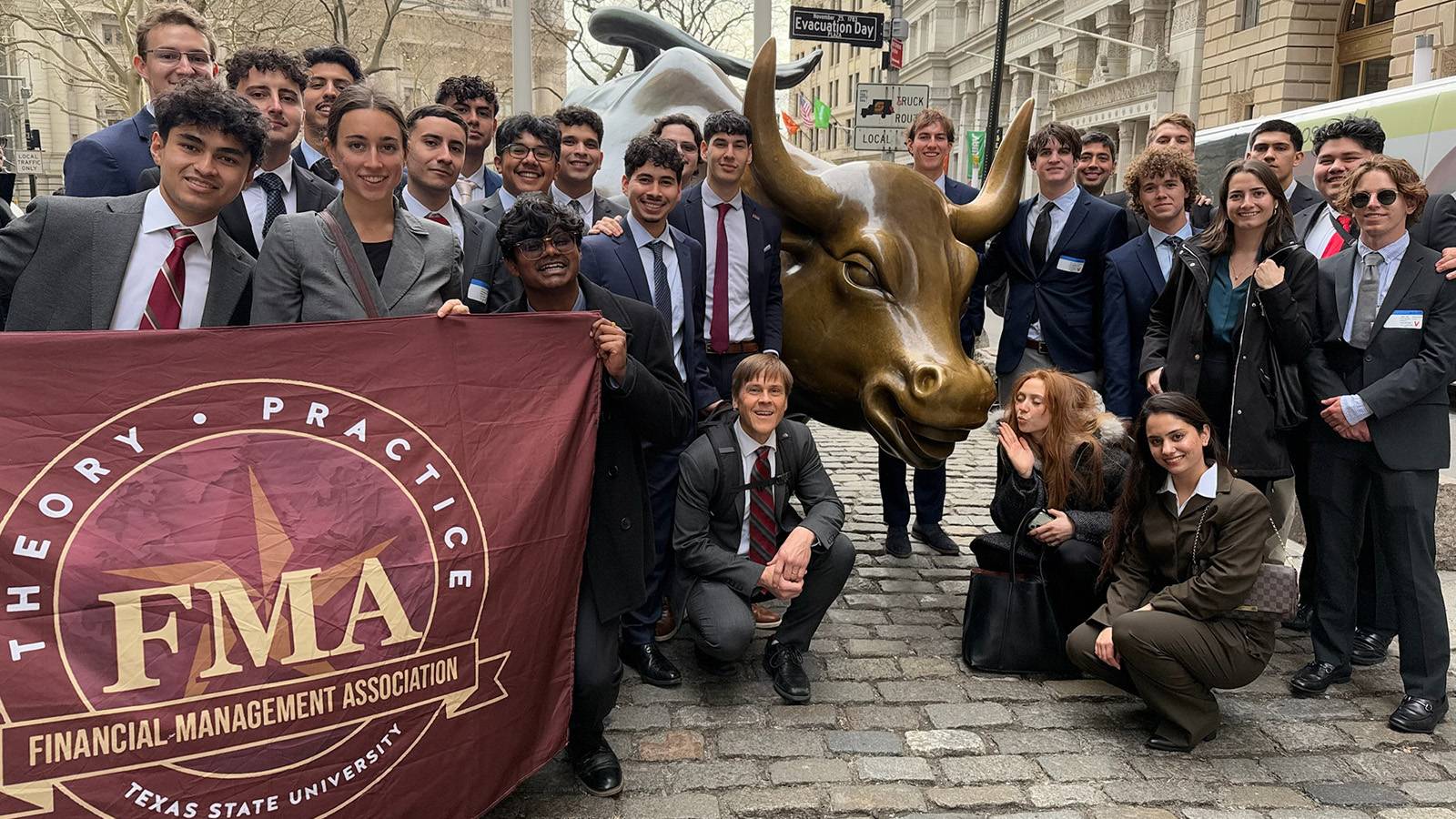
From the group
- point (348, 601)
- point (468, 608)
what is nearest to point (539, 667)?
point (468, 608)

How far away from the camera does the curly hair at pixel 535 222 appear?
10.8 ft

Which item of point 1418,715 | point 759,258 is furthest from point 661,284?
point 1418,715

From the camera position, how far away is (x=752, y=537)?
14.7 ft

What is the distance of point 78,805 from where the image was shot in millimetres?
2404

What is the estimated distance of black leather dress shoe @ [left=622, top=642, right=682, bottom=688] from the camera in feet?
14.3

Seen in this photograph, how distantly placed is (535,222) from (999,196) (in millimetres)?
2893

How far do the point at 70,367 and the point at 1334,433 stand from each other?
183 inches

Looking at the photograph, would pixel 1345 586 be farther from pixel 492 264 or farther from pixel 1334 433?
pixel 492 264

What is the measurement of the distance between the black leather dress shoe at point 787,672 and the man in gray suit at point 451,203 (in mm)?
1935

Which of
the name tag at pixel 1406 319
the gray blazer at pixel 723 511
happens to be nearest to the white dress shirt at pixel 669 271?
the gray blazer at pixel 723 511

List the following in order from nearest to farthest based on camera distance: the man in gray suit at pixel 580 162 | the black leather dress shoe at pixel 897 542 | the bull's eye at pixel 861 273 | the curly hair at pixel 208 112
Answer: the curly hair at pixel 208 112, the bull's eye at pixel 861 273, the man in gray suit at pixel 580 162, the black leather dress shoe at pixel 897 542

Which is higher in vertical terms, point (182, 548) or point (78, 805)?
point (182, 548)

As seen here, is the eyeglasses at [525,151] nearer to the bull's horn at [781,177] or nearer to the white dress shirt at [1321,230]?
the bull's horn at [781,177]

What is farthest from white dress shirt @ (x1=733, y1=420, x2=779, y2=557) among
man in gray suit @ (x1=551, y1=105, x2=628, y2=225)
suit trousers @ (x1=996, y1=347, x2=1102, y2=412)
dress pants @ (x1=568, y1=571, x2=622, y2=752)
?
suit trousers @ (x1=996, y1=347, x2=1102, y2=412)
